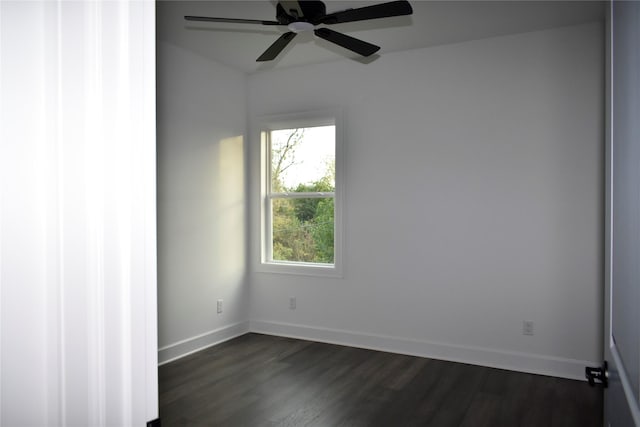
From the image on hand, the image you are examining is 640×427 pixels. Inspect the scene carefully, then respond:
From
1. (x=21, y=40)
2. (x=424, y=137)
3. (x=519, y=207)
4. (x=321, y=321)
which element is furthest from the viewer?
(x=321, y=321)

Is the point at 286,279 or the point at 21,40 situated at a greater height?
the point at 21,40

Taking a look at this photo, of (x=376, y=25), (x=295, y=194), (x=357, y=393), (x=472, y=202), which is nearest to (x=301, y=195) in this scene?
(x=295, y=194)

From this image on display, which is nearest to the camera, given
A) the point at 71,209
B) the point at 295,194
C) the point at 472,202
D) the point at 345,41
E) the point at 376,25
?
the point at 71,209

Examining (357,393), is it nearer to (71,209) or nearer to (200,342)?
(200,342)

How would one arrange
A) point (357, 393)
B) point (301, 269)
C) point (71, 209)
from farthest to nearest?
point (301, 269)
point (357, 393)
point (71, 209)

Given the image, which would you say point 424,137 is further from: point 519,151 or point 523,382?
point 523,382

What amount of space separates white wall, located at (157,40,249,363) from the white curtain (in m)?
3.38

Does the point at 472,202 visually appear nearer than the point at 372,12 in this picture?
No

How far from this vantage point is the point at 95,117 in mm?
595

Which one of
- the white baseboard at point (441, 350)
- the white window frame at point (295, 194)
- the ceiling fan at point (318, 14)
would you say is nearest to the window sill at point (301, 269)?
the white window frame at point (295, 194)

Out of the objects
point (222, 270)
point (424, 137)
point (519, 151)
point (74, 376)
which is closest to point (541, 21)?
point (519, 151)

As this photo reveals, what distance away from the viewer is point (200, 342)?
4.25m

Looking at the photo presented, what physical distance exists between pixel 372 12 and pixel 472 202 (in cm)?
205

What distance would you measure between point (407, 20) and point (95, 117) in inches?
130
